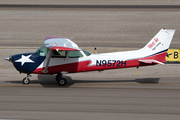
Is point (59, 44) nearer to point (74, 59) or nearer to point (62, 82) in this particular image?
point (74, 59)

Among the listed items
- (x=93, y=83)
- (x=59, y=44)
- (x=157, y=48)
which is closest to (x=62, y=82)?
(x=93, y=83)

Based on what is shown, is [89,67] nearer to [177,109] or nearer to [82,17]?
[177,109]

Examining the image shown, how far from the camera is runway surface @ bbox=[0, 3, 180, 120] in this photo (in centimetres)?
1023

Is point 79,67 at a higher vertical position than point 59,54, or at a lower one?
lower

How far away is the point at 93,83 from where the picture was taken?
1452 cm

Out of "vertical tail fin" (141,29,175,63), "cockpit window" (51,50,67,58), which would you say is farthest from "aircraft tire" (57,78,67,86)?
"vertical tail fin" (141,29,175,63)

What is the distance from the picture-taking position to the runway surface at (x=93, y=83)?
10227 mm

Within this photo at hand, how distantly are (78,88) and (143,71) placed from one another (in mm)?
5411

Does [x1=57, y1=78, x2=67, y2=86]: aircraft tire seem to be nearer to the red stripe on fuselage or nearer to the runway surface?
the runway surface

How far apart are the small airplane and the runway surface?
2.86ft

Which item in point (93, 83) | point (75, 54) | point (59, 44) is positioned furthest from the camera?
point (93, 83)

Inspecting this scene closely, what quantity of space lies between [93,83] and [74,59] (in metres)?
1.74

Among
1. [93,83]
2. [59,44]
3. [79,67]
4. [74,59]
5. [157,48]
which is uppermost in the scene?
[59,44]

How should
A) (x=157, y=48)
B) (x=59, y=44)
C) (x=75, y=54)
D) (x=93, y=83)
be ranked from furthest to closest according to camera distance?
(x=93, y=83) < (x=157, y=48) < (x=75, y=54) < (x=59, y=44)
